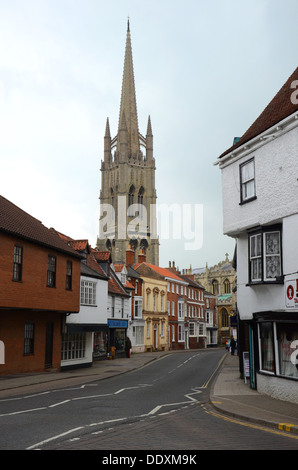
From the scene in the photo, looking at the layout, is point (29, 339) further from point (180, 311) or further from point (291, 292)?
point (180, 311)

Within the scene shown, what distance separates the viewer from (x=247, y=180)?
17.9m

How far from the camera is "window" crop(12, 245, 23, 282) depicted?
75.4ft

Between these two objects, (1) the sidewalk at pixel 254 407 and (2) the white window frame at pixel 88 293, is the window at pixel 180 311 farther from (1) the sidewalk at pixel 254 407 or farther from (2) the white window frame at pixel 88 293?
(1) the sidewalk at pixel 254 407

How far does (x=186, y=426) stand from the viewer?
36.4 ft

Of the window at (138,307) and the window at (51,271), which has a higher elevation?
the window at (51,271)

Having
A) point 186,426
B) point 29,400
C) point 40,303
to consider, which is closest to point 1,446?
point 186,426

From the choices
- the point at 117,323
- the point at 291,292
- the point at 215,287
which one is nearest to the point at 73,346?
the point at 117,323

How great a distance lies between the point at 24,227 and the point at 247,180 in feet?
41.1

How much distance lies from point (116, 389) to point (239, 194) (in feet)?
30.4

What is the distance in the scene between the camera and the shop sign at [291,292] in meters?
14.3

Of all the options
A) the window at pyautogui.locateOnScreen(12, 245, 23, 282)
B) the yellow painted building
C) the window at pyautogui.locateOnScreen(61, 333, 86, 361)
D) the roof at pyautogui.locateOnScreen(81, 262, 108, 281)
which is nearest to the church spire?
the yellow painted building

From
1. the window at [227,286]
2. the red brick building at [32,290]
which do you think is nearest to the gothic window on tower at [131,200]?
the window at [227,286]

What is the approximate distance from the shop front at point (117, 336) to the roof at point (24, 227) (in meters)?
13.1

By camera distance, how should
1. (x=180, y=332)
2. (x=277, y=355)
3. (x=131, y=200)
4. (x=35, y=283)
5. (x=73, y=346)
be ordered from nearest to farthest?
1. (x=277, y=355)
2. (x=35, y=283)
3. (x=73, y=346)
4. (x=180, y=332)
5. (x=131, y=200)
